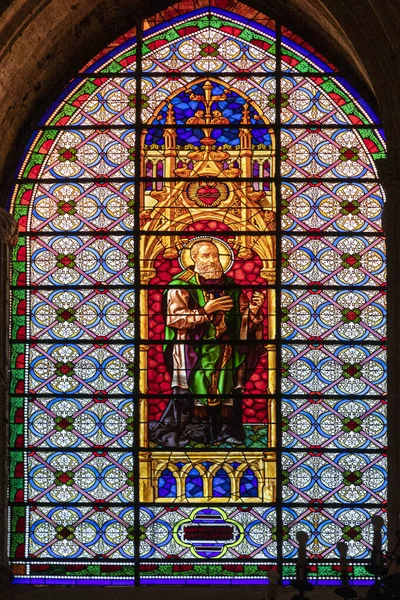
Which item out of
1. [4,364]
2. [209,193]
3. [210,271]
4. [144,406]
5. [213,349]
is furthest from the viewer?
[209,193]

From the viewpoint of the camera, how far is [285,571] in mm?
13266

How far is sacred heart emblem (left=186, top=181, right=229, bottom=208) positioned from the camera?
46.6ft

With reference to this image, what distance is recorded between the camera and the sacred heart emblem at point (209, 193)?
14203 mm

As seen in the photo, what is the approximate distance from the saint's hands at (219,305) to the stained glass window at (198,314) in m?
0.03

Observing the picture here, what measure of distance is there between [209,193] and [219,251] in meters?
0.54

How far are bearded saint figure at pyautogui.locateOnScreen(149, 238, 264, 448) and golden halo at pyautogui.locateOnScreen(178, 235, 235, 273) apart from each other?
0.12ft

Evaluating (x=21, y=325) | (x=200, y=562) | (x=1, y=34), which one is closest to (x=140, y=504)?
(x=200, y=562)

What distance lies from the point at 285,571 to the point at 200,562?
2.32 ft

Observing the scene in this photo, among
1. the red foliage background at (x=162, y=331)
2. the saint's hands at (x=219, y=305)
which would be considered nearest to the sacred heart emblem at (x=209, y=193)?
the red foliage background at (x=162, y=331)

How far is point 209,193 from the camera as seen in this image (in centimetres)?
1421

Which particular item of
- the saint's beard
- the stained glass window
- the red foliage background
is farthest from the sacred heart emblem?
the saint's beard

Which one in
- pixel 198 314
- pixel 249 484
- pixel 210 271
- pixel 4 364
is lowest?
pixel 249 484

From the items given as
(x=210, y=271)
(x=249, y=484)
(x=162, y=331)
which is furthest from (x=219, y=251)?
(x=249, y=484)

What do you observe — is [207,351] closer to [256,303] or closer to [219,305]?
[219,305]
